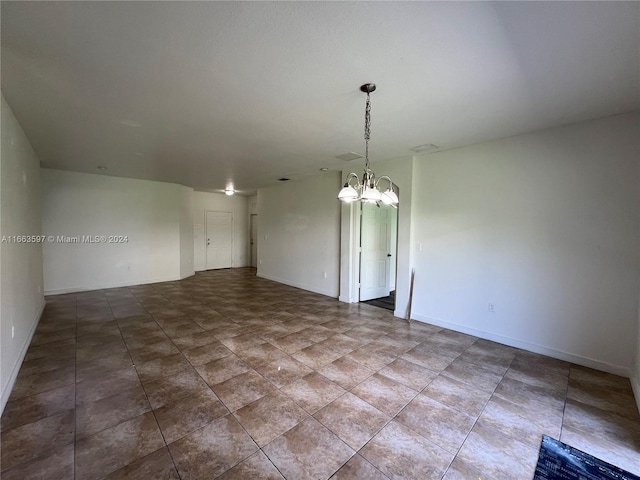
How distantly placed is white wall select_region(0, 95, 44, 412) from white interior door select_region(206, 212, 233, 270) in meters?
5.36

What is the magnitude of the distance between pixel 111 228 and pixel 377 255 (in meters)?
6.33

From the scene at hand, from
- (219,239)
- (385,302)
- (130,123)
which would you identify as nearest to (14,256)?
(130,123)

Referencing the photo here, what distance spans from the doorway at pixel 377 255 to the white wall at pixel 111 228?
5261 mm

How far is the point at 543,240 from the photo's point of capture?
3.32m

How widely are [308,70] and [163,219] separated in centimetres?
666

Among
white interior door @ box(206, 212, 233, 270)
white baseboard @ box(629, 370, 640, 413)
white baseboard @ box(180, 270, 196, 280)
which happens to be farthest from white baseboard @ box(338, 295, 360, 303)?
white interior door @ box(206, 212, 233, 270)

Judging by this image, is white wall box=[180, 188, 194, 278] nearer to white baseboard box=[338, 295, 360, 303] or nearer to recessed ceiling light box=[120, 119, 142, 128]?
recessed ceiling light box=[120, 119, 142, 128]

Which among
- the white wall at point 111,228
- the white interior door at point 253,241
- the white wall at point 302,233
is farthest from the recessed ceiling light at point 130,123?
the white interior door at point 253,241

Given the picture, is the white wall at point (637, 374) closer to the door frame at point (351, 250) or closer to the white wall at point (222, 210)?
the door frame at point (351, 250)

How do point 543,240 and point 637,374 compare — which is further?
point 543,240

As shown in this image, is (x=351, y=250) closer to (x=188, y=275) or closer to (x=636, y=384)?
(x=636, y=384)

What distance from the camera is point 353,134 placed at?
347 centimetres

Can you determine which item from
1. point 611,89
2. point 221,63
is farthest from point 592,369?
point 221,63

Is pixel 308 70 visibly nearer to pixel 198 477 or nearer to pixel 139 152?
pixel 198 477
